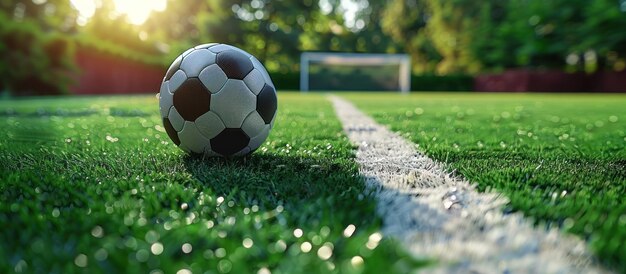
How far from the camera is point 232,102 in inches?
111

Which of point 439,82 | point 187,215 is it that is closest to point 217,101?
point 187,215

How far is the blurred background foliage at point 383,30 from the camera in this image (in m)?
29.6

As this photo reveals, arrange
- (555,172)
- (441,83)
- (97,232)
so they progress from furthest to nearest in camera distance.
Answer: (441,83), (555,172), (97,232)

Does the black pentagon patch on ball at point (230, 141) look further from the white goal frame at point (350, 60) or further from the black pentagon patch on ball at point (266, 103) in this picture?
the white goal frame at point (350, 60)

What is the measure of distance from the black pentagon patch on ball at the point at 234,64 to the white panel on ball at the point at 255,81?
24mm

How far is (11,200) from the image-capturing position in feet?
6.47

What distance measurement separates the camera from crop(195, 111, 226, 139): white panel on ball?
2.83 metres

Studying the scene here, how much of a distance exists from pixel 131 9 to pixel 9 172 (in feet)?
123

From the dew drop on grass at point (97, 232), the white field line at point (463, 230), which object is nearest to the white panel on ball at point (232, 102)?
the white field line at point (463, 230)

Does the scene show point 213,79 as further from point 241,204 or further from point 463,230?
point 463,230

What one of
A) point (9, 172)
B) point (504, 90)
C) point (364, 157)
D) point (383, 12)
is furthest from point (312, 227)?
point (383, 12)

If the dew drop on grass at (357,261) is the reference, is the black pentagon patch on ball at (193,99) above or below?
above

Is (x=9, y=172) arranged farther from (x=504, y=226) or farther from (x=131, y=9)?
(x=131, y=9)

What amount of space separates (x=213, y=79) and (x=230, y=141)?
0.36 metres
